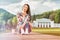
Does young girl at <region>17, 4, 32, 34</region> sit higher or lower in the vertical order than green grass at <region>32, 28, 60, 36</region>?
higher

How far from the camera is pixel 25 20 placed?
147cm

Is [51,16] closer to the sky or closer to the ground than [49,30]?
closer to the sky

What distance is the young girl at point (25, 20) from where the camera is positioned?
147cm

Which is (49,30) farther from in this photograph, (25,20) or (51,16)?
(25,20)

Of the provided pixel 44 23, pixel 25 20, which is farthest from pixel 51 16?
pixel 25 20

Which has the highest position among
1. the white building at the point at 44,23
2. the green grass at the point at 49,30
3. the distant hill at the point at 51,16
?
the distant hill at the point at 51,16

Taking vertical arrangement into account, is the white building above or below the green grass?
above

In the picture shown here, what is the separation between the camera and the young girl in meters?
1.47

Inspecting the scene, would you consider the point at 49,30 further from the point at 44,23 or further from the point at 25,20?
the point at 25,20

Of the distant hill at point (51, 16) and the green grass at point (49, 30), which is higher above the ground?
the distant hill at point (51, 16)

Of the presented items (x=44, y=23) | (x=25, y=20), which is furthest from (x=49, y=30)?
(x=25, y=20)

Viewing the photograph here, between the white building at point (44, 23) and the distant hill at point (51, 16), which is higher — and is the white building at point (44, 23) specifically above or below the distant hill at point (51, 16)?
below

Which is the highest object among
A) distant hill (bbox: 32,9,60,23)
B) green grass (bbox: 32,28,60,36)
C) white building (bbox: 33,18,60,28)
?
distant hill (bbox: 32,9,60,23)

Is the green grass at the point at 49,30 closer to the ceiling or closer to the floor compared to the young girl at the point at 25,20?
closer to the floor
